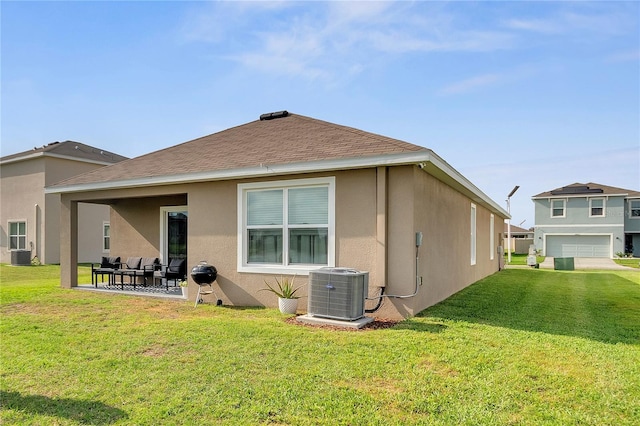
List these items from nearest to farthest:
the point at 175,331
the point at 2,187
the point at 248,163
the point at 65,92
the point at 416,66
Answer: the point at 175,331 < the point at 248,163 < the point at 416,66 < the point at 65,92 < the point at 2,187

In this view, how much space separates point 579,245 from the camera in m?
33.8

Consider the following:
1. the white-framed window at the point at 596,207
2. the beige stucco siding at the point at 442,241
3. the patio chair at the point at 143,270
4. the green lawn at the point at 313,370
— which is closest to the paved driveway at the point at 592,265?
the white-framed window at the point at 596,207

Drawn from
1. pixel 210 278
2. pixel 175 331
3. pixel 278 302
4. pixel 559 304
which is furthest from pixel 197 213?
pixel 559 304

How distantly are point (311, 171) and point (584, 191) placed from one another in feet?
112

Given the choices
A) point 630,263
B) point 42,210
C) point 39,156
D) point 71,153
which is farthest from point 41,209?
point 630,263

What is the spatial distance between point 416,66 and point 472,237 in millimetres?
6026

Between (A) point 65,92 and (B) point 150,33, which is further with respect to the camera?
(A) point 65,92

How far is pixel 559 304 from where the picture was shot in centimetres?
918

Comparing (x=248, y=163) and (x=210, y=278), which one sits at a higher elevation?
(x=248, y=163)

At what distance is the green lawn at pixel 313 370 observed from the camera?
12.0 feet

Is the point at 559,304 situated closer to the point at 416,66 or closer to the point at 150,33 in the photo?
the point at 416,66

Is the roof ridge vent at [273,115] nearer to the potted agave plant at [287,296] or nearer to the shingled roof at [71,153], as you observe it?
the potted agave plant at [287,296]

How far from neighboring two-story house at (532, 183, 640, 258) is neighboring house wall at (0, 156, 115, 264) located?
3279 centimetres

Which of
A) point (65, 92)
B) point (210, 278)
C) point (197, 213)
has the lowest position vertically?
point (210, 278)
